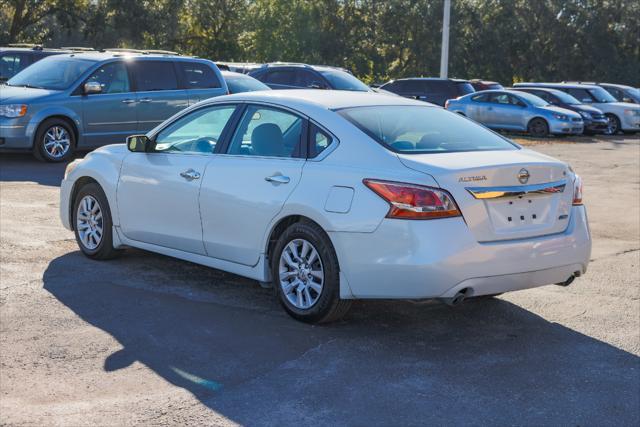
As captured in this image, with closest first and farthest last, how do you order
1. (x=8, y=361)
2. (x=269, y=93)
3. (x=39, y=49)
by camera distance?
(x=8, y=361) < (x=269, y=93) < (x=39, y=49)

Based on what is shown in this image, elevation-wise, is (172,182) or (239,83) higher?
(239,83)

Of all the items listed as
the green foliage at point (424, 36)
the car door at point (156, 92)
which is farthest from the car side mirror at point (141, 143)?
the green foliage at point (424, 36)

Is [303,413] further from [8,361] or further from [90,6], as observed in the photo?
[90,6]

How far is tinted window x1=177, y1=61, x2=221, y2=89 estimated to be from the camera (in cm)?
1711

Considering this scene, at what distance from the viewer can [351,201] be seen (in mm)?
6332

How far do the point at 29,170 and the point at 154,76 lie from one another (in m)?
2.79

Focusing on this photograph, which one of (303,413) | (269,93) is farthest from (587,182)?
(303,413)

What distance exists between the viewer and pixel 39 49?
822 inches

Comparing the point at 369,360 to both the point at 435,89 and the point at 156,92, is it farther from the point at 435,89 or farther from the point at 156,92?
the point at 435,89

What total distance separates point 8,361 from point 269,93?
2.86 m

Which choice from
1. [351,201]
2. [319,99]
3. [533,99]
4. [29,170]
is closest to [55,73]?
[29,170]

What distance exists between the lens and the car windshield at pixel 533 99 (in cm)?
3012

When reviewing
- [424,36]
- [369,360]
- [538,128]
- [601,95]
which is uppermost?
[424,36]

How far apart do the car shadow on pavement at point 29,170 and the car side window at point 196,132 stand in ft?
19.6
